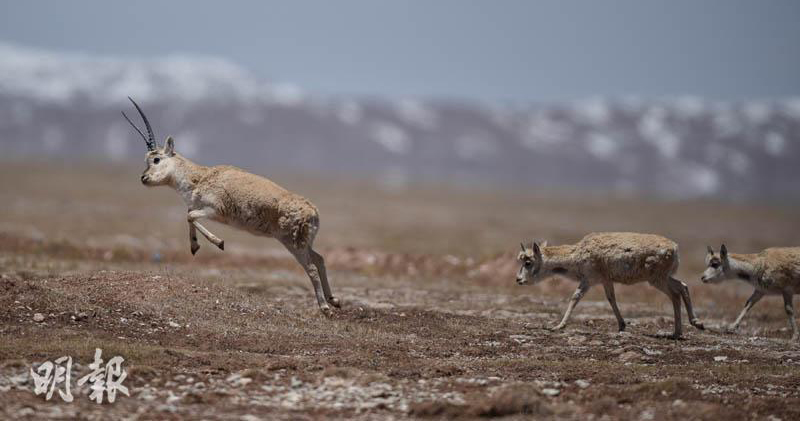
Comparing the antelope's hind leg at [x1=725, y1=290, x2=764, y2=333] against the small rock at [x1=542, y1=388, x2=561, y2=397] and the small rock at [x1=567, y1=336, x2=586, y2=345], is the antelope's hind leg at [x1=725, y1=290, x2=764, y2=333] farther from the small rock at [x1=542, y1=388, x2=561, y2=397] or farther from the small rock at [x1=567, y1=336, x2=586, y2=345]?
the small rock at [x1=542, y1=388, x2=561, y2=397]

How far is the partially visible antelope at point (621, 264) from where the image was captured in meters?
18.3

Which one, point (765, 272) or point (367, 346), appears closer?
point (367, 346)

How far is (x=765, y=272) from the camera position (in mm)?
20016

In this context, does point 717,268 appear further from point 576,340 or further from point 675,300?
point 576,340

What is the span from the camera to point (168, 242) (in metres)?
41.7

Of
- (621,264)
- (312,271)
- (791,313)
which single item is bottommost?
(791,313)

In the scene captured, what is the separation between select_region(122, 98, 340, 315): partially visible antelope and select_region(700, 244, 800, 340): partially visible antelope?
33.8 feet

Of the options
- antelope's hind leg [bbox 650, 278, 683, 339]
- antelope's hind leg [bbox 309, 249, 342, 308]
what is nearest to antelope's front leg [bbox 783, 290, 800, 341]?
antelope's hind leg [bbox 650, 278, 683, 339]

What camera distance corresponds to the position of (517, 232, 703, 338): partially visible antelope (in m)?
18.3

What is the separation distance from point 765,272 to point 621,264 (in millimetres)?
4328

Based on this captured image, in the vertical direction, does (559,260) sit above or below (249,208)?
below

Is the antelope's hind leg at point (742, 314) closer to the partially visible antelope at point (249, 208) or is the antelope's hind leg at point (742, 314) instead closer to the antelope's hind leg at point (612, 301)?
the antelope's hind leg at point (612, 301)

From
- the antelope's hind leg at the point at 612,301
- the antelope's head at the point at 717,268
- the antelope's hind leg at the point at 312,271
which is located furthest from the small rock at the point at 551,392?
the antelope's head at the point at 717,268

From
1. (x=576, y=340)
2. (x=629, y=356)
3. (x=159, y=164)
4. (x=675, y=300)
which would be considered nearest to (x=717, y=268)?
(x=675, y=300)
